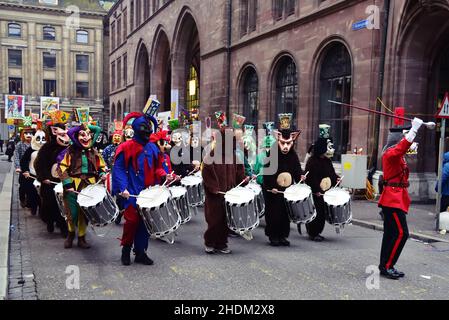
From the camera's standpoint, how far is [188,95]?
35750 millimetres

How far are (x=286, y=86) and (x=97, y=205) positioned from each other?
12431 mm

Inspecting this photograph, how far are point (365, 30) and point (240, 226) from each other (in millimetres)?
8641

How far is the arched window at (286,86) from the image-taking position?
16812 mm

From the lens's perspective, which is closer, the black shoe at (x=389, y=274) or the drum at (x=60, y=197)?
the black shoe at (x=389, y=274)

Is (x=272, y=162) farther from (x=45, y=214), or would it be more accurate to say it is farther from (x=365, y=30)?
(x=365, y=30)

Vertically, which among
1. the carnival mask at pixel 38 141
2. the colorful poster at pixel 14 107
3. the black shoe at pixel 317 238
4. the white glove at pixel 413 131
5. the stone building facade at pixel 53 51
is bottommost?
the black shoe at pixel 317 238

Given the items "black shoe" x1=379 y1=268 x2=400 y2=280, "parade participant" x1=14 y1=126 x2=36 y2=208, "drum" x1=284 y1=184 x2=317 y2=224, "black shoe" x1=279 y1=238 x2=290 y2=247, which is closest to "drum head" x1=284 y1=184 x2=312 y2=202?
"drum" x1=284 y1=184 x2=317 y2=224

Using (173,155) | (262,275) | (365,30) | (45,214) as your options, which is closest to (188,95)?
(365,30)

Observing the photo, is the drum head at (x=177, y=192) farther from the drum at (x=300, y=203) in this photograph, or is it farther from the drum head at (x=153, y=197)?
the drum at (x=300, y=203)

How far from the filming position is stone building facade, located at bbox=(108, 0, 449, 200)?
11992 millimetres

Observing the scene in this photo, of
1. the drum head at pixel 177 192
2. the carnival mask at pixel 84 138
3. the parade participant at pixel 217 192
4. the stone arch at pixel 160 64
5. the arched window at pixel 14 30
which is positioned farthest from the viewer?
the arched window at pixel 14 30

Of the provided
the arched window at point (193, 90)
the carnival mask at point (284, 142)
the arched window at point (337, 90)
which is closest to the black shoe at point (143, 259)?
the carnival mask at point (284, 142)

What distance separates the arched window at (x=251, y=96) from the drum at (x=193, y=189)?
10.7m
